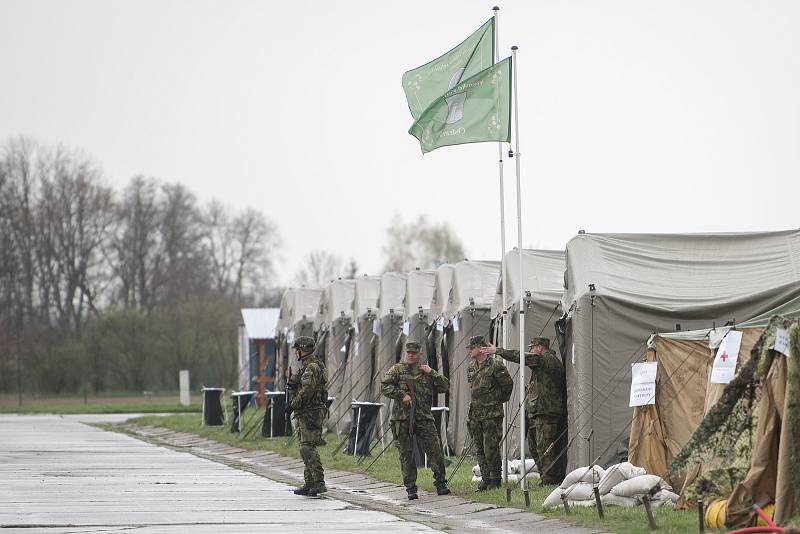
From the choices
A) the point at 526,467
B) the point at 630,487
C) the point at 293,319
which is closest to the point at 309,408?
the point at 526,467

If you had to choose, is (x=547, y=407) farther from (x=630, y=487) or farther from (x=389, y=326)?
(x=389, y=326)

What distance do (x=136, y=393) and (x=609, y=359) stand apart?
4936cm

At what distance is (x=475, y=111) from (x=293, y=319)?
68.0ft

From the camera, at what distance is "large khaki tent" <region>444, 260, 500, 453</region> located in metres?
23.2

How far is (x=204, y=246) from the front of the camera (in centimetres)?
8006

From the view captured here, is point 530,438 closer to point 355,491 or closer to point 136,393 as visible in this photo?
point 355,491

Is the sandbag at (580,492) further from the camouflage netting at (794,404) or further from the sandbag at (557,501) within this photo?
the camouflage netting at (794,404)

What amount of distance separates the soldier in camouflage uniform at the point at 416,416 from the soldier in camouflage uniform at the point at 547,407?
41.0 inches

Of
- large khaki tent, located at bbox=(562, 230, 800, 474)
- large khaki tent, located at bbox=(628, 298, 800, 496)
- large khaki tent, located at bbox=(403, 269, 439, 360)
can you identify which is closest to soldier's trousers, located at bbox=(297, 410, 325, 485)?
large khaki tent, located at bbox=(562, 230, 800, 474)

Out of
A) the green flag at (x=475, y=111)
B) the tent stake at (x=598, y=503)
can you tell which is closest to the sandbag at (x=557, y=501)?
the tent stake at (x=598, y=503)

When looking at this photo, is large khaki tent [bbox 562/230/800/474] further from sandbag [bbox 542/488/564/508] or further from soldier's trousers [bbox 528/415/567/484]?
sandbag [bbox 542/488/564/508]

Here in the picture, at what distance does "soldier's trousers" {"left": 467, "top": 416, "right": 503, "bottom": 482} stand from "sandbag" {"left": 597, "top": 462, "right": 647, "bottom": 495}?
242cm

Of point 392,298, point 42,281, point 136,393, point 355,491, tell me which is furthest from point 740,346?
point 42,281

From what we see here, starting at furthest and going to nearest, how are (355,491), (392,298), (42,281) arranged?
(42,281) < (392,298) < (355,491)
